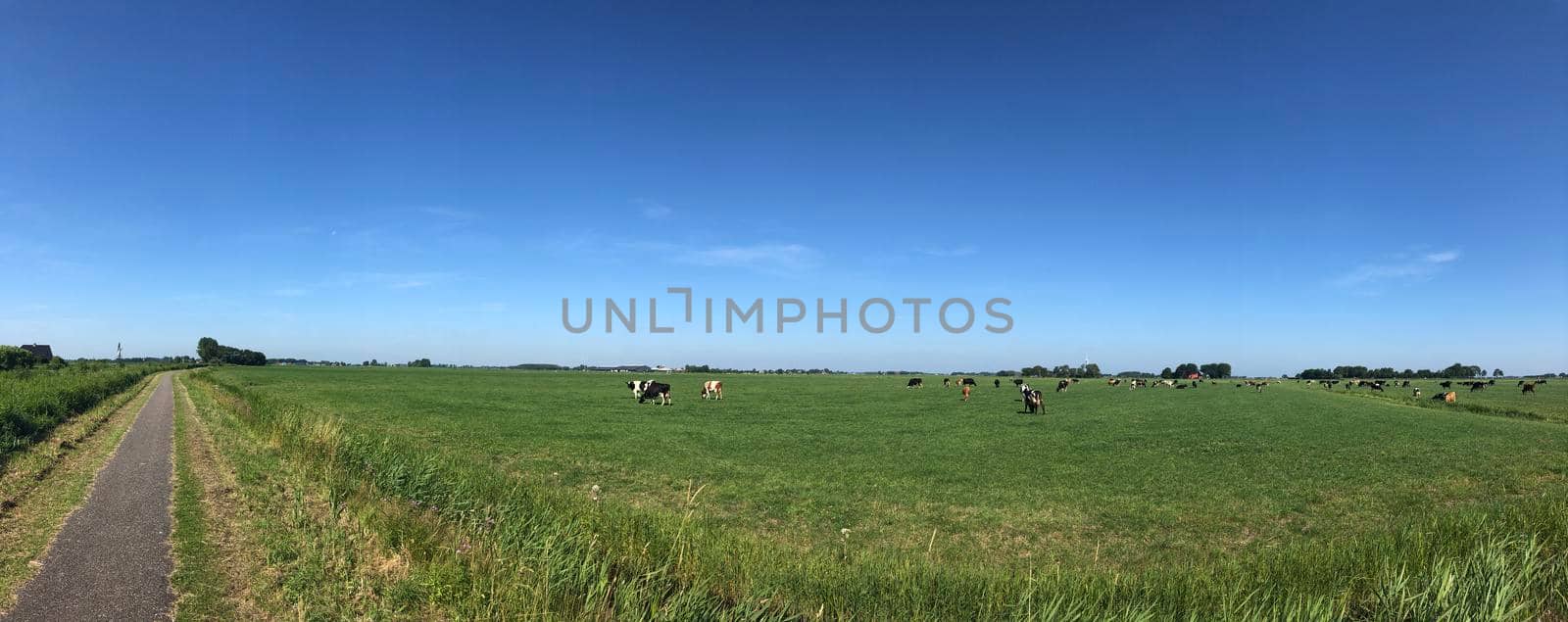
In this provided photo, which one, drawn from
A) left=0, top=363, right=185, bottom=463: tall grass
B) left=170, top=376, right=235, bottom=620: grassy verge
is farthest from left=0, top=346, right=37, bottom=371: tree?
left=170, top=376, right=235, bottom=620: grassy verge

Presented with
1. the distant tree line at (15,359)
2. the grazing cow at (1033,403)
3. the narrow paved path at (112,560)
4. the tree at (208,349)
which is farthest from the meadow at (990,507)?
the tree at (208,349)

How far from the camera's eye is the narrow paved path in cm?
604

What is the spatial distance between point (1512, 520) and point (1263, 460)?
11.6 meters

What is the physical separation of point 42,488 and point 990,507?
17.0 m

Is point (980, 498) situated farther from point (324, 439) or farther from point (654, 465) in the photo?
point (324, 439)

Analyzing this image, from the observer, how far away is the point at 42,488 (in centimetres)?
1129

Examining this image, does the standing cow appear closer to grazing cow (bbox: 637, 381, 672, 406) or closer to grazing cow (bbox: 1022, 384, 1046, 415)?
grazing cow (bbox: 1022, 384, 1046, 415)

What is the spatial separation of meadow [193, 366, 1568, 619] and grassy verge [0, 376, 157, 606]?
10.1 ft

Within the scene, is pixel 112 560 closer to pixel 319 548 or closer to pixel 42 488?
pixel 319 548

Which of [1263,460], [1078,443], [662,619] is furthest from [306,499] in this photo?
[1263,460]

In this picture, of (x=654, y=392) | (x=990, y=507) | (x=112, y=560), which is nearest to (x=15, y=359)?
(x=654, y=392)

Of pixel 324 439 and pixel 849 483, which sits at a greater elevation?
pixel 324 439

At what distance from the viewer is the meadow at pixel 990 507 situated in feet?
18.5

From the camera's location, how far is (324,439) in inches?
499
